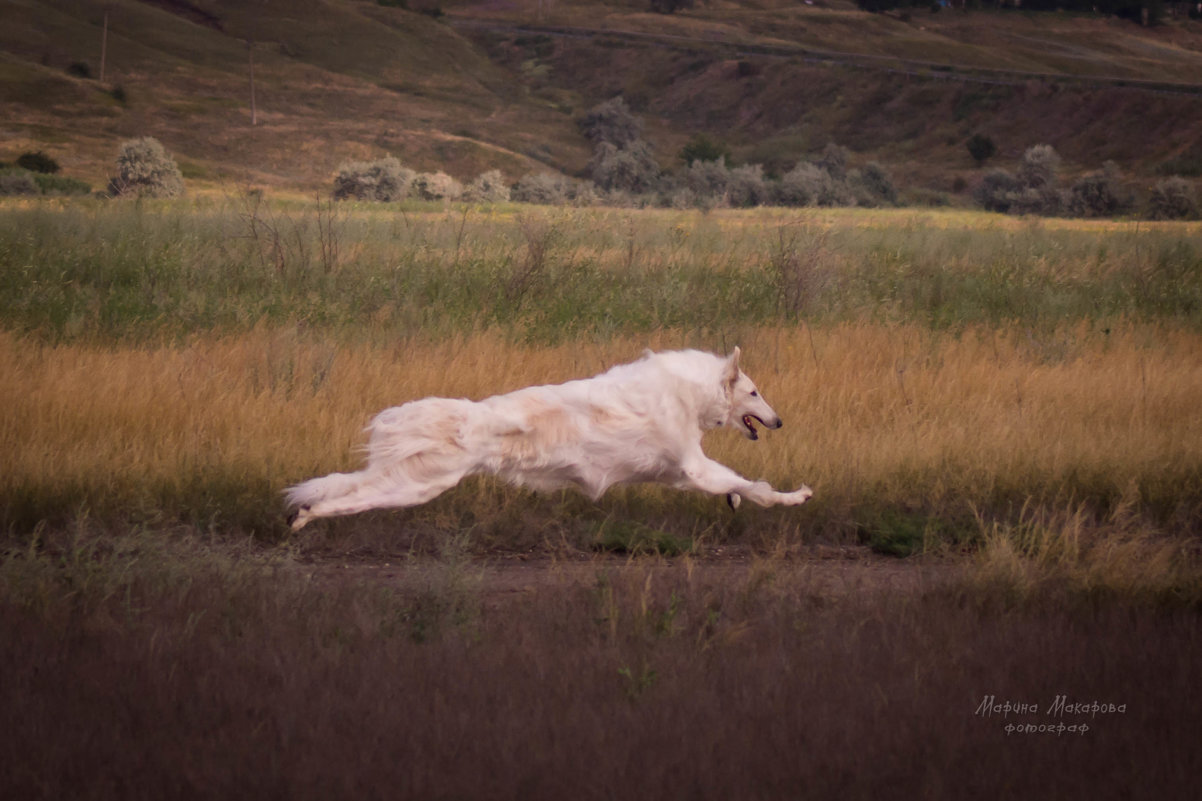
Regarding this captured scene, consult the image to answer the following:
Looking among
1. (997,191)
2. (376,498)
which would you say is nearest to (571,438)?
(376,498)

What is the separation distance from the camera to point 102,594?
4.76m

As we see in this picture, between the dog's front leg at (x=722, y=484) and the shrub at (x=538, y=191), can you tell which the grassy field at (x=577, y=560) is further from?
the shrub at (x=538, y=191)

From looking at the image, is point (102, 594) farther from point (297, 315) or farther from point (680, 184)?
point (680, 184)

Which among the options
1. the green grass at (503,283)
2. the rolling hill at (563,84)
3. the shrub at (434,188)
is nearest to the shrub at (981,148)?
the rolling hill at (563,84)

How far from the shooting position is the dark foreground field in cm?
334

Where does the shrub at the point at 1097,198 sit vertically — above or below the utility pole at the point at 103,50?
below

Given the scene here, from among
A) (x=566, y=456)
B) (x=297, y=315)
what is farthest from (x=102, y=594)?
(x=297, y=315)

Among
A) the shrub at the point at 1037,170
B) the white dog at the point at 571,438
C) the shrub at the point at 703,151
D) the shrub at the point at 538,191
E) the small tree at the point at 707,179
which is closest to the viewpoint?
the white dog at the point at 571,438

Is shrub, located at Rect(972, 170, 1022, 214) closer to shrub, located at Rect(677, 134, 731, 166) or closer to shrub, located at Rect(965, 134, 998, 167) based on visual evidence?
shrub, located at Rect(965, 134, 998, 167)

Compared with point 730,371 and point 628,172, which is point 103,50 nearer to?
point 628,172

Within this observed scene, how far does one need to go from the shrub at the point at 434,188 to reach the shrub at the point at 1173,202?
28.8 m

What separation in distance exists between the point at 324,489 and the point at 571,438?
1334mm

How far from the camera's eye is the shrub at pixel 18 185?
3834cm

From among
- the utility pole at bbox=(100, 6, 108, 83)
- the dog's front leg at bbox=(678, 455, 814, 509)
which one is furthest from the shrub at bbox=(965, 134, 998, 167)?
the dog's front leg at bbox=(678, 455, 814, 509)
